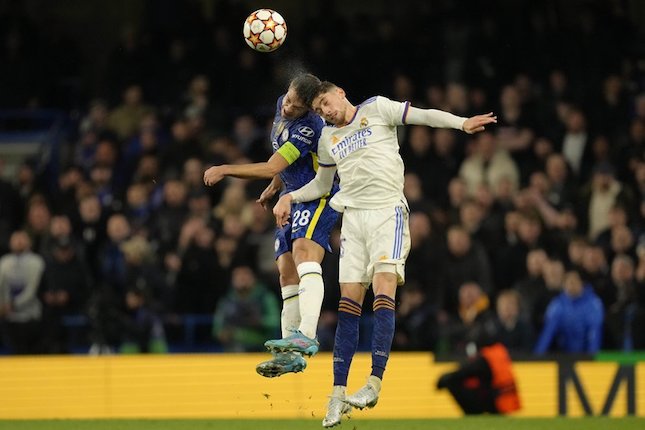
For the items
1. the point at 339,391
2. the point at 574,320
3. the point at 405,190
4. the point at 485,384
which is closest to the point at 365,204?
the point at 339,391

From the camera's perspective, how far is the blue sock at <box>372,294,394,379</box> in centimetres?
1082

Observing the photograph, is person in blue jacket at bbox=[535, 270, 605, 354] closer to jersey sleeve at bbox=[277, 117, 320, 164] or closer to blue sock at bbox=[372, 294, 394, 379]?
jersey sleeve at bbox=[277, 117, 320, 164]

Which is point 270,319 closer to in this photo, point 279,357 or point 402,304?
point 402,304

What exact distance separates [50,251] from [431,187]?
184 inches

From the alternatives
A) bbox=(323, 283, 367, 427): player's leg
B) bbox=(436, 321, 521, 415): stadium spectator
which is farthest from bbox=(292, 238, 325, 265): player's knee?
bbox=(436, 321, 521, 415): stadium spectator

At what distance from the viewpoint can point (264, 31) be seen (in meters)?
11.8

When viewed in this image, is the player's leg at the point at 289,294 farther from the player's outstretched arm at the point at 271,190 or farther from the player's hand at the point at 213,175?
the player's hand at the point at 213,175

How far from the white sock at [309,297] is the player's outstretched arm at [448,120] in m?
1.41

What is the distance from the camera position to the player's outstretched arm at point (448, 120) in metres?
10.5

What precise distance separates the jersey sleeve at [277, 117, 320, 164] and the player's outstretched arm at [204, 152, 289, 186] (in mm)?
67

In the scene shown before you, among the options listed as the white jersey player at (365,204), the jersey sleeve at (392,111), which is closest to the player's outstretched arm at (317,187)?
the white jersey player at (365,204)

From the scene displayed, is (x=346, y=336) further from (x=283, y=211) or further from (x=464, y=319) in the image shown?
(x=464, y=319)

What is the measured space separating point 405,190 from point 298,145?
6.27 meters

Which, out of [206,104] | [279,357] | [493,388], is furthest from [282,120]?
[206,104]
